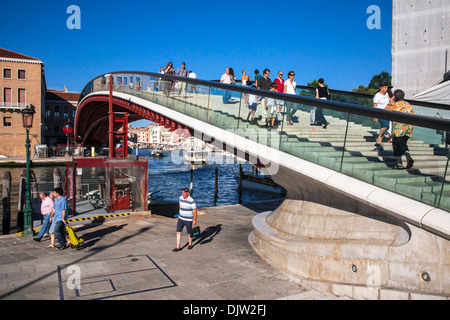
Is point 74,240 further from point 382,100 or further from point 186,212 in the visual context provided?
point 382,100

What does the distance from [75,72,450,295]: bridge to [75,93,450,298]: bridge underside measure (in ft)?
0.05

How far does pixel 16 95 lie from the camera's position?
52344 millimetres

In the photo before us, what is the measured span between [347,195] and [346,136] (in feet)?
3.34

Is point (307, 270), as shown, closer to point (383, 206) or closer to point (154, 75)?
point (383, 206)

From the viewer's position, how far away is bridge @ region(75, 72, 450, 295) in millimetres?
4973

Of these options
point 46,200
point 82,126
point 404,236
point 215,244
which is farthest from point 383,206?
point 82,126

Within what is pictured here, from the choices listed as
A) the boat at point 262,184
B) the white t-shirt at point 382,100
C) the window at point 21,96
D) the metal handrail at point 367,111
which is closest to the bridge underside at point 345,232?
the metal handrail at point 367,111

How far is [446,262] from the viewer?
4820 mm

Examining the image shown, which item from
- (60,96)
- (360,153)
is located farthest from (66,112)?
(360,153)

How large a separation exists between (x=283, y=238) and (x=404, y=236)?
7.54ft

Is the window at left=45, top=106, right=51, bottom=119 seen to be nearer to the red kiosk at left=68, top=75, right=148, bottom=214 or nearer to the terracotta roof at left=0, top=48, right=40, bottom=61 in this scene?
the terracotta roof at left=0, top=48, right=40, bottom=61

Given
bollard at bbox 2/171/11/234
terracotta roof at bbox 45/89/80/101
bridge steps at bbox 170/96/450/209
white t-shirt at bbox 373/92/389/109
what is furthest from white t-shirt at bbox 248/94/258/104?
terracotta roof at bbox 45/89/80/101

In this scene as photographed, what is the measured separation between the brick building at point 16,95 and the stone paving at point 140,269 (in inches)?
1884
